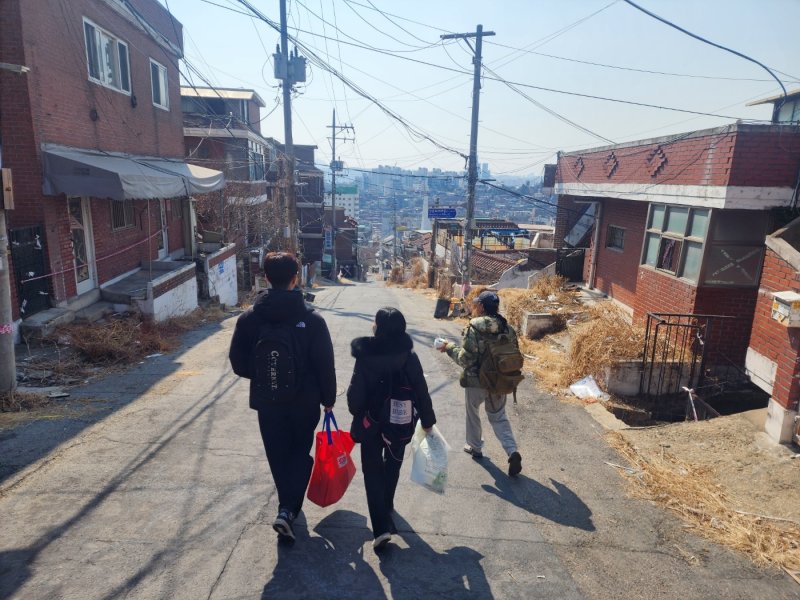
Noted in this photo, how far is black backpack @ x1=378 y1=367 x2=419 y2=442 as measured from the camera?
10.6ft

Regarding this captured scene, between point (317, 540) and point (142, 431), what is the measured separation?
8.11 ft

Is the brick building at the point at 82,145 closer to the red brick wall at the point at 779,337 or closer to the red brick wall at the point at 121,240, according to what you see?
the red brick wall at the point at 121,240

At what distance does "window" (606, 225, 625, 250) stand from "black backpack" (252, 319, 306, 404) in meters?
10.3

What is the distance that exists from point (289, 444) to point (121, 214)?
34.0ft

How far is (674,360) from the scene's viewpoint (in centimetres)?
731

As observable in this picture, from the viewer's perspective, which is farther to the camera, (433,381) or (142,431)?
(433,381)

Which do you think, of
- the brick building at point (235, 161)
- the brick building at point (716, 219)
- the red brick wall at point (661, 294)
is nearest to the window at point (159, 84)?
the brick building at point (235, 161)

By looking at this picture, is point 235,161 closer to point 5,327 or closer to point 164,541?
point 5,327

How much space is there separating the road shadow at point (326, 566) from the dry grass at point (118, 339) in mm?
5063

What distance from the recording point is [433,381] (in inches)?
289

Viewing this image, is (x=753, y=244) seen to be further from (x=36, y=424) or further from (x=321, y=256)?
(x=321, y=256)

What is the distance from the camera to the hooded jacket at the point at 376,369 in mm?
3223

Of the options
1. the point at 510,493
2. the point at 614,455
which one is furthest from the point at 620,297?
the point at 510,493

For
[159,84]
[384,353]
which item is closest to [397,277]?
[159,84]
